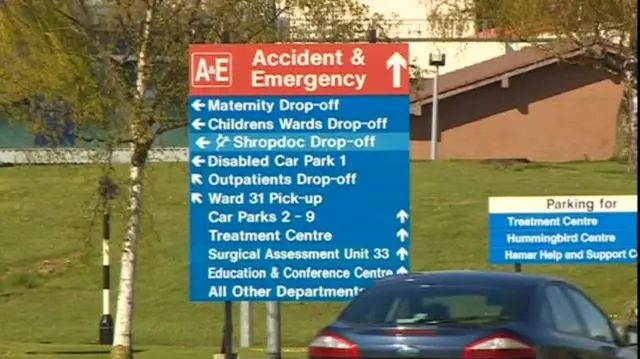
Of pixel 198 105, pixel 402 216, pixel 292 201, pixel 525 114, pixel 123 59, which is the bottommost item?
pixel 402 216

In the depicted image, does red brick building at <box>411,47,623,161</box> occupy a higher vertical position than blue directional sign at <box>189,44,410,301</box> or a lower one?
higher

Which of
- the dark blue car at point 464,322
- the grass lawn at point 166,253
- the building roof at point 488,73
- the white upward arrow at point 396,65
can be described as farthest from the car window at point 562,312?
the building roof at point 488,73

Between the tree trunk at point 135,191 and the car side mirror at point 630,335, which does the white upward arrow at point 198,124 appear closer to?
the tree trunk at point 135,191

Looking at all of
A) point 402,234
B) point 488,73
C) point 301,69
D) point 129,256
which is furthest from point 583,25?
point 488,73

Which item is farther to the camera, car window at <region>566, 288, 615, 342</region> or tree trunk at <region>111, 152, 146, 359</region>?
tree trunk at <region>111, 152, 146, 359</region>

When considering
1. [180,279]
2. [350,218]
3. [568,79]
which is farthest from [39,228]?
[350,218]

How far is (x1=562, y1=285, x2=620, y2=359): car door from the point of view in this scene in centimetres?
1096

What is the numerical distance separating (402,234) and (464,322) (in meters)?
4.07

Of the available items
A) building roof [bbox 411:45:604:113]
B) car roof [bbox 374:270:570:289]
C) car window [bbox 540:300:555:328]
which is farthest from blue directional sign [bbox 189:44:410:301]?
building roof [bbox 411:45:604:113]

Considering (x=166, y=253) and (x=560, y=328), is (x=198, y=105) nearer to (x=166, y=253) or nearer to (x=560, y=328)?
(x=560, y=328)

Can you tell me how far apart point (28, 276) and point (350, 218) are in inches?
734

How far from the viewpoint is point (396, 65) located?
1395cm

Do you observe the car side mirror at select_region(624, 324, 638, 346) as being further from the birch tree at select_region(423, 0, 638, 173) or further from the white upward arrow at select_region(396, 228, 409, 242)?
the birch tree at select_region(423, 0, 638, 173)

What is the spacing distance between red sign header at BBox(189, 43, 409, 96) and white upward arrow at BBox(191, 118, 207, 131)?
0.26 metres
